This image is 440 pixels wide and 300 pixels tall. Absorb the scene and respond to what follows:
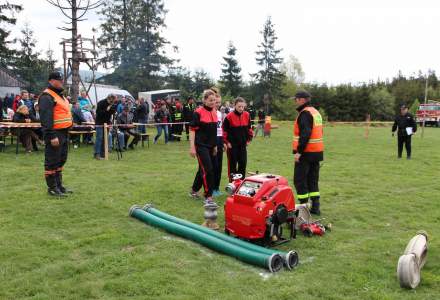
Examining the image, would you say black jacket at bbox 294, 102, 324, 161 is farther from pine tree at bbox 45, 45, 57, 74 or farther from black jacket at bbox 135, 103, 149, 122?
pine tree at bbox 45, 45, 57, 74

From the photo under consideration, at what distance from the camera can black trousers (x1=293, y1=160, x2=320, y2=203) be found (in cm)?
698

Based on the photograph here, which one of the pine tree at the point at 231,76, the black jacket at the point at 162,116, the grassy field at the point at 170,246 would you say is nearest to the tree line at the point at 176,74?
the pine tree at the point at 231,76

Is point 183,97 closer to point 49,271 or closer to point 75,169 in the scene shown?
point 75,169

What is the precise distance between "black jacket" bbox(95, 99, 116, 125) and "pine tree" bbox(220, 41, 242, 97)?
39.3 m

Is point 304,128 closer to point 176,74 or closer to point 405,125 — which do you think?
point 405,125

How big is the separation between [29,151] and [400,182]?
11.0 meters

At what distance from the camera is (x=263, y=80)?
54.0m

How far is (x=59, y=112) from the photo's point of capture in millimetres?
7957

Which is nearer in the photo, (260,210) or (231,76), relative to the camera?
(260,210)

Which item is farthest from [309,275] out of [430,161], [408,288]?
[430,161]

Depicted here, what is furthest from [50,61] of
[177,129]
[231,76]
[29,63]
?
[177,129]

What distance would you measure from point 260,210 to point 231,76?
48.3 metres

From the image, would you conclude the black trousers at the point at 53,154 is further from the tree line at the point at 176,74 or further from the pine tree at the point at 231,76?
the pine tree at the point at 231,76

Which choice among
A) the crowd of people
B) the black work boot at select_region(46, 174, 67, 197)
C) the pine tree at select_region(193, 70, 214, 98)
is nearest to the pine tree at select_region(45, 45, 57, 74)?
the pine tree at select_region(193, 70, 214, 98)
